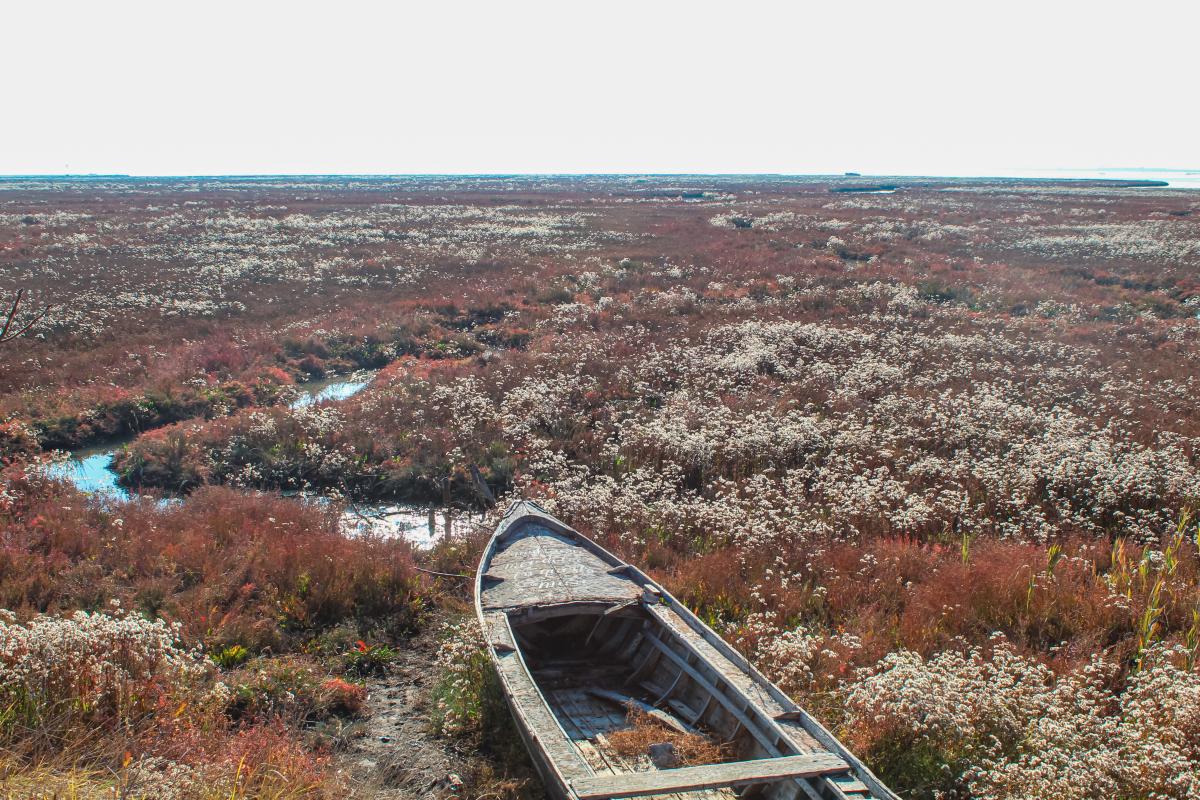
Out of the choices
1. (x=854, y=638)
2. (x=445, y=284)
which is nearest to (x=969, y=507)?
(x=854, y=638)

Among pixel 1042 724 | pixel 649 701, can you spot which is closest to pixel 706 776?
pixel 649 701

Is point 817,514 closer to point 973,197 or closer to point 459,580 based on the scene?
point 459,580

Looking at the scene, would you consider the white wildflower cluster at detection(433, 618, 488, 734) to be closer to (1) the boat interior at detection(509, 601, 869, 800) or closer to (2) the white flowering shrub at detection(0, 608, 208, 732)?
(1) the boat interior at detection(509, 601, 869, 800)

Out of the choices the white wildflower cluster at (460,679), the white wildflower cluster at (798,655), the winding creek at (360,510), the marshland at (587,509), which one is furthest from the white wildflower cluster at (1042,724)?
the winding creek at (360,510)

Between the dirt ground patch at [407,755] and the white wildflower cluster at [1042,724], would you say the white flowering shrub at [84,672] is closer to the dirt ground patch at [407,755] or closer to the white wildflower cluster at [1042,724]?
the dirt ground patch at [407,755]

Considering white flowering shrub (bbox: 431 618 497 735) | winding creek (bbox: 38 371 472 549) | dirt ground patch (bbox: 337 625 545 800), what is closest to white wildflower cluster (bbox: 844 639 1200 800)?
dirt ground patch (bbox: 337 625 545 800)

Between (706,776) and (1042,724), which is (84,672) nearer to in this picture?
(706,776)

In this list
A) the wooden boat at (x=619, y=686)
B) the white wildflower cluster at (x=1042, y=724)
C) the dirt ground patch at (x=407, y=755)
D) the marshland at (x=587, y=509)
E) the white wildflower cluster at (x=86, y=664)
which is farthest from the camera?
the dirt ground patch at (x=407, y=755)
